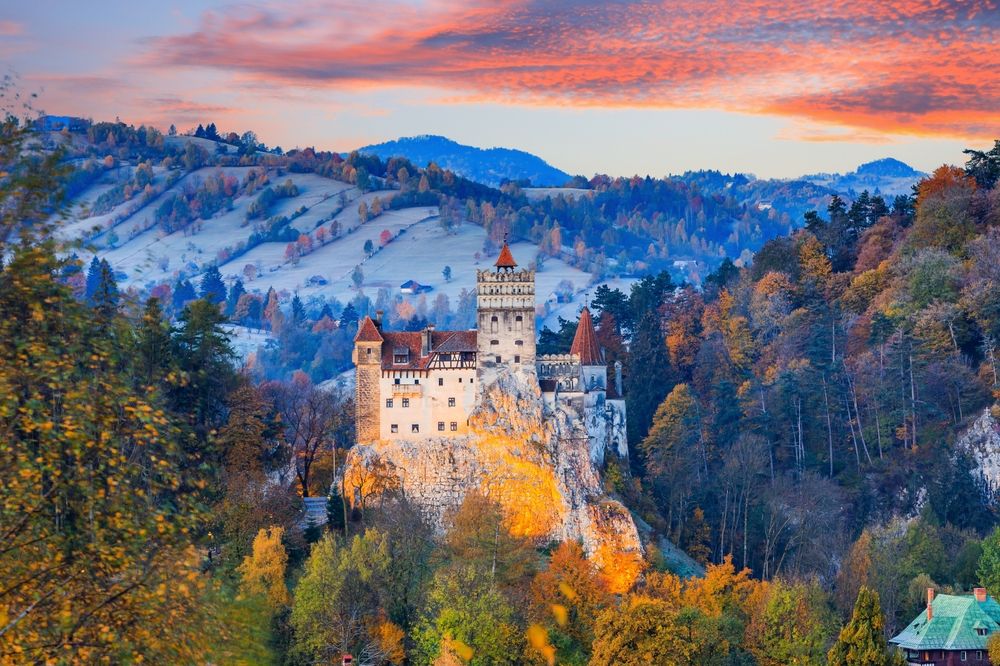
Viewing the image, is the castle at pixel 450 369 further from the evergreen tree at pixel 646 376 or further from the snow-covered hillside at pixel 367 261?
the snow-covered hillside at pixel 367 261

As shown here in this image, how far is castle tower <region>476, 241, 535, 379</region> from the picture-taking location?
63.8 metres

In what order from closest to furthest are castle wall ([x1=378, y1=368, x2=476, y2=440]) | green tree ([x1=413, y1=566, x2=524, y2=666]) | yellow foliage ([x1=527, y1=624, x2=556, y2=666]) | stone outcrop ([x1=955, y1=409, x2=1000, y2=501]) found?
green tree ([x1=413, y1=566, x2=524, y2=666]) → yellow foliage ([x1=527, y1=624, x2=556, y2=666]) → castle wall ([x1=378, y1=368, x2=476, y2=440]) → stone outcrop ([x1=955, y1=409, x2=1000, y2=501])

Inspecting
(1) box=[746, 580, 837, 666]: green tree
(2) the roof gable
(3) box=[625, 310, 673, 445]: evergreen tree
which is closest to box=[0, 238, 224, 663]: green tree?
(1) box=[746, 580, 837, 666]: green tree

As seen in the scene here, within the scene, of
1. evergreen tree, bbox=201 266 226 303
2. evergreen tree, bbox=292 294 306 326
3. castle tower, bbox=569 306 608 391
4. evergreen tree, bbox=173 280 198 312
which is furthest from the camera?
evergreen tree, bbox=173 280 198 312

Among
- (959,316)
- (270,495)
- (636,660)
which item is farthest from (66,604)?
(959,316)

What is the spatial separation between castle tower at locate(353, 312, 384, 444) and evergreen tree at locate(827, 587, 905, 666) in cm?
2032

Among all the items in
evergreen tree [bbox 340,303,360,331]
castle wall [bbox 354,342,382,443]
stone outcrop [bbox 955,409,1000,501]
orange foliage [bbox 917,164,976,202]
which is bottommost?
stone outcrop [bbox 955,409,1000,501]

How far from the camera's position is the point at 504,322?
64062mm

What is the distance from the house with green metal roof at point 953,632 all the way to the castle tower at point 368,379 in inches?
846

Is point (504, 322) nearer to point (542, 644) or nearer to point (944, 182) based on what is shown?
point (542, 644)

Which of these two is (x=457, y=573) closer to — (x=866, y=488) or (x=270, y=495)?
(x=270, y=495)

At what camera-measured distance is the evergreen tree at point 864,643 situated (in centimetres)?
5197

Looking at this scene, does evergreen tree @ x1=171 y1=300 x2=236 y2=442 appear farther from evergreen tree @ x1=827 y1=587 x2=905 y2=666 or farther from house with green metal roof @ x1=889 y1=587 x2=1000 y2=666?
house with green metal roof @ x1=889 y1=587 x2=1000 y2=666

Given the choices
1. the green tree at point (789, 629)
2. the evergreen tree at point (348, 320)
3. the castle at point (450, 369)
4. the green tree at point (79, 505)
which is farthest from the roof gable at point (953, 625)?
the evergreen tree at point (348, 320)
